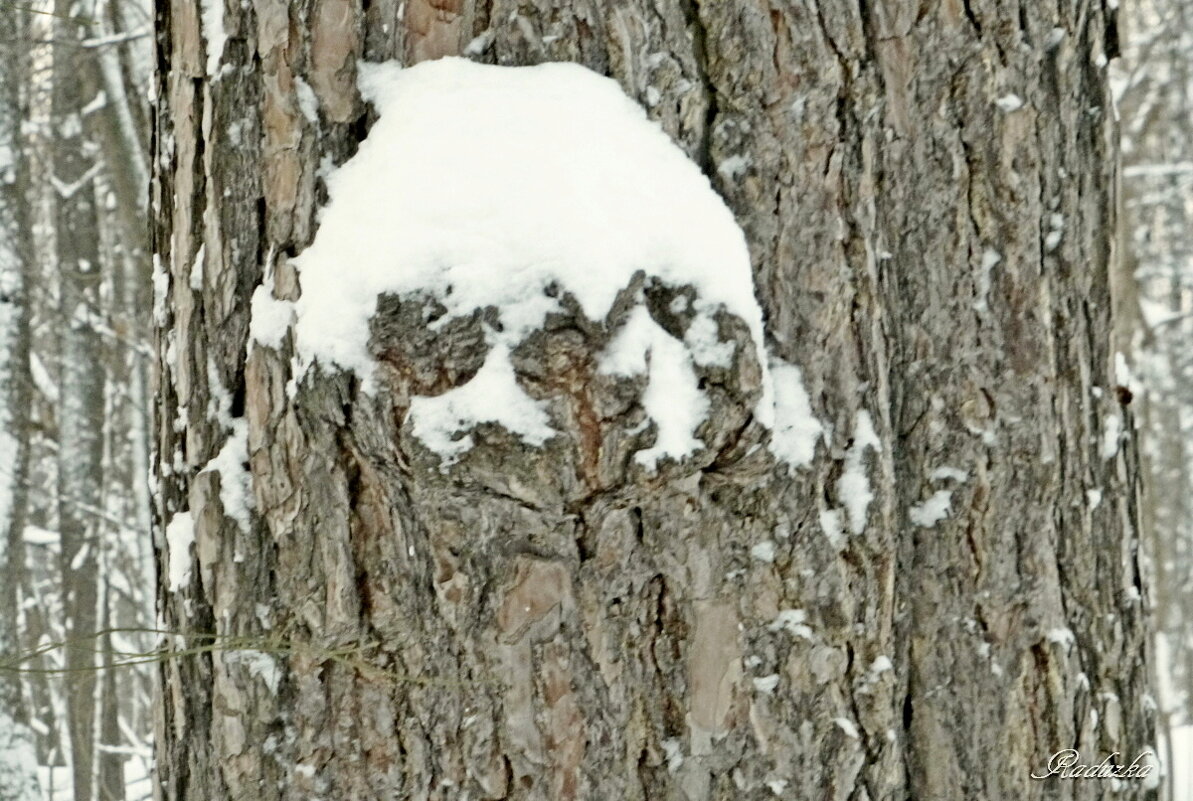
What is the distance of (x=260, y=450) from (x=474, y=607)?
306 millimetres

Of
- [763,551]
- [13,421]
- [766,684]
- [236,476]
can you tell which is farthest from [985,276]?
[13,421]

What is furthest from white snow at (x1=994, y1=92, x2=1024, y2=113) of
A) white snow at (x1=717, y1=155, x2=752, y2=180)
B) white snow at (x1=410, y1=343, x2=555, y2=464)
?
white snow at (x1=410, y1=343, x2=555, y2=464)

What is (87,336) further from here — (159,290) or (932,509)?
(932,509)

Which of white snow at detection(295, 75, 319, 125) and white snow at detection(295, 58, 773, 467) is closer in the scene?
white snow at detection(295, 58, 773, 467)

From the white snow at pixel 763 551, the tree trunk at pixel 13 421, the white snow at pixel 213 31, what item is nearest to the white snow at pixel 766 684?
the white snow at pixel 763 551

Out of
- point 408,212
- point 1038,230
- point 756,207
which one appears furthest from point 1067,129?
point 408,212

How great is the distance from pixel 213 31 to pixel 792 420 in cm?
81

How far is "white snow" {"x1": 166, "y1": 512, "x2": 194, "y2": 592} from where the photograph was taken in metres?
1.27

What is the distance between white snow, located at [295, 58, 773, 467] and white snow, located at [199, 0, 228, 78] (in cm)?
20

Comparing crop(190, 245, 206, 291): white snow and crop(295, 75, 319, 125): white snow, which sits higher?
crop(295, 75, 319, 125): white snow

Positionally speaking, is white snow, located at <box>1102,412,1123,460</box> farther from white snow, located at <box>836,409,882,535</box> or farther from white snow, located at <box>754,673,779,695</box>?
white snow, located at <box>754,673,779,695</box>

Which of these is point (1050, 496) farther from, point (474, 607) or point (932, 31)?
point (474, 607)

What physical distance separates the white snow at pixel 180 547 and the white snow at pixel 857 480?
31.1 inches

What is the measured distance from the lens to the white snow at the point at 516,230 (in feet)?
3.43
